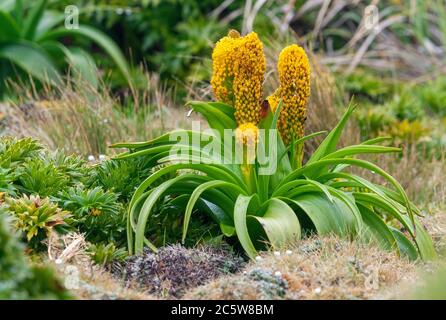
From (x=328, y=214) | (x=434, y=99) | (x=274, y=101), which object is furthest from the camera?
(x=434, y=99)

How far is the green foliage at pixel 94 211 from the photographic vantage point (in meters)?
3.71

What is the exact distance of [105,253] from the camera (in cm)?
348

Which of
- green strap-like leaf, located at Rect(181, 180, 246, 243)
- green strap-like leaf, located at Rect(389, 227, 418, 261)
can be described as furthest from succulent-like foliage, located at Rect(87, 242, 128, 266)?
green strap-like leaf, located at Rect(389, 227, 418, 261)

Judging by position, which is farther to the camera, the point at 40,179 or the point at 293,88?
the point at 293,88

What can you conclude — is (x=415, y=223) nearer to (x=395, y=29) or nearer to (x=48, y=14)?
(x=48, y=14)

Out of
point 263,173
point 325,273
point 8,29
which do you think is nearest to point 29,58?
point 8,29

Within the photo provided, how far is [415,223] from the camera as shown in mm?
3926

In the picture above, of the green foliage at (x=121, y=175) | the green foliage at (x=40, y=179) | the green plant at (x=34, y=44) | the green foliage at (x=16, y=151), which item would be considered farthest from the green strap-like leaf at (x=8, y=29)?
the green foliage at (x=40, y=179)

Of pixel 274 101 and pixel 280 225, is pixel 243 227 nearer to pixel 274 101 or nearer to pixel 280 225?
pixel 280 225

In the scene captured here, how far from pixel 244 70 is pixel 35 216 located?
1.26 meters

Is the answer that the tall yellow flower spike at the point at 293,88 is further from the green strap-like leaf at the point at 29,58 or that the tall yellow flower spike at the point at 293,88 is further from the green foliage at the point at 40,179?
the green strap-like leaf at the point at 29,58

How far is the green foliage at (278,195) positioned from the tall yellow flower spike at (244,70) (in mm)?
112

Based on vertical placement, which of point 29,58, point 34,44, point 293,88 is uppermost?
point 34,44
